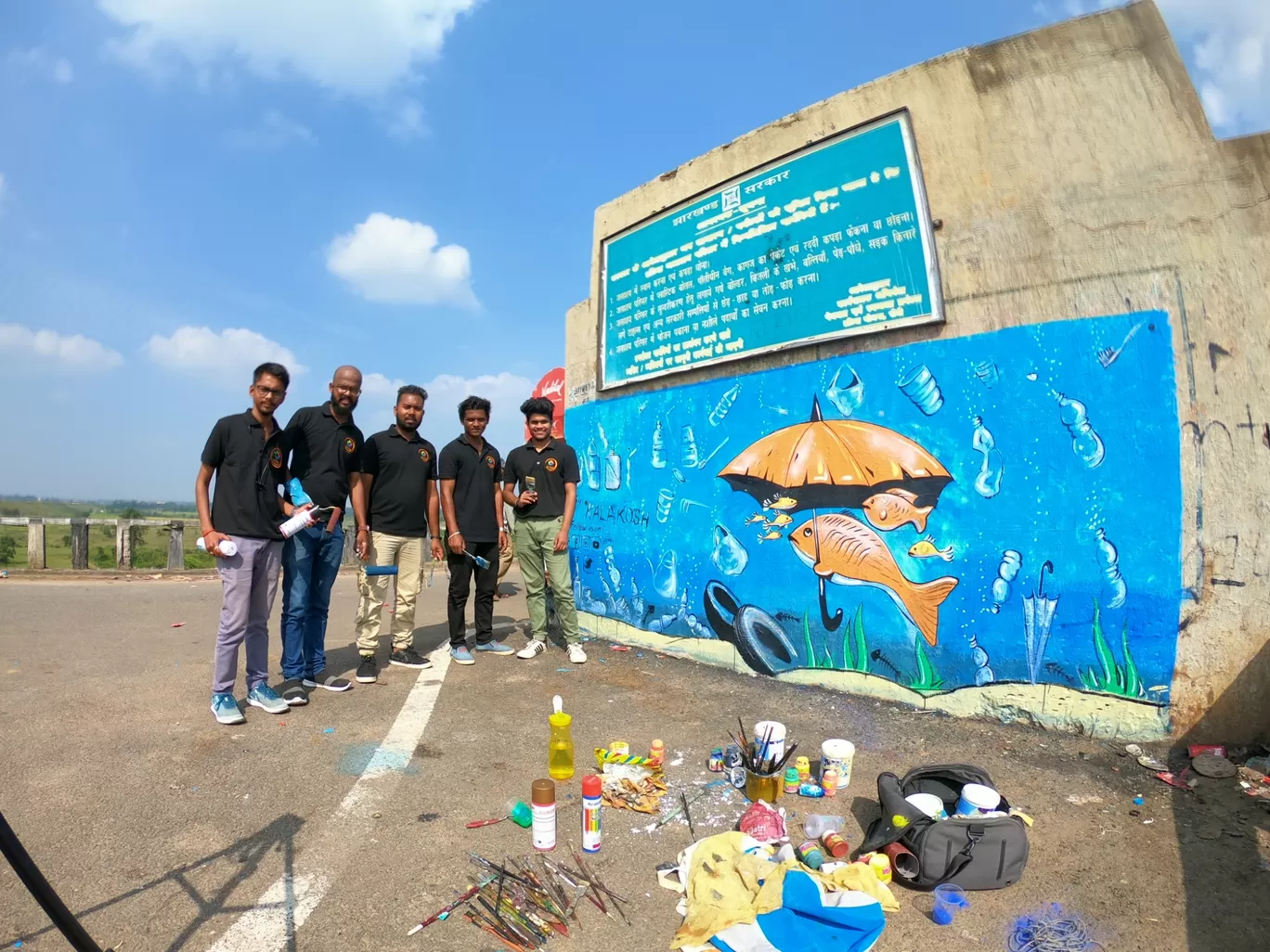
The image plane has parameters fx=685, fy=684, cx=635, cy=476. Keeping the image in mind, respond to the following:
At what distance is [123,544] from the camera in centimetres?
1288

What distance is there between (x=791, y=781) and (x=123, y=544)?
1394cm

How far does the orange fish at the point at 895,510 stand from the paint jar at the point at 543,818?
3.01 m

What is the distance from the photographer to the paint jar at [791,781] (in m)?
3.66

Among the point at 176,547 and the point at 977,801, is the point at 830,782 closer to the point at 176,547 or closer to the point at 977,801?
the point at 977,801

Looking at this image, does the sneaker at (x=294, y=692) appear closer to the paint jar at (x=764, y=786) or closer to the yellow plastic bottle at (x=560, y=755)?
the yellow plastic bottle at (x=560, y=755)

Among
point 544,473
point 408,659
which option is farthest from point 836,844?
point 544,473

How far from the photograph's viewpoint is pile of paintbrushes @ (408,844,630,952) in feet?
8.04

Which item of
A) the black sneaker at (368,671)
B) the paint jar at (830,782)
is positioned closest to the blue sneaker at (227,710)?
the black sneaker at (368,671)

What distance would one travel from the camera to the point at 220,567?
4.34m

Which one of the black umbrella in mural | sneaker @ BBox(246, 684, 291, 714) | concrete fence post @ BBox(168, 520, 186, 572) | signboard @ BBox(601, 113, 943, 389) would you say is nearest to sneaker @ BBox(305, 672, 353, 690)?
sneaker @ BBox(246, 684, 291, 714)

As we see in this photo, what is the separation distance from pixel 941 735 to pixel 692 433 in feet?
10.3

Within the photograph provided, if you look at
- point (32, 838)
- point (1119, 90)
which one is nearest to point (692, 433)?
Answer: point (1119, 90)

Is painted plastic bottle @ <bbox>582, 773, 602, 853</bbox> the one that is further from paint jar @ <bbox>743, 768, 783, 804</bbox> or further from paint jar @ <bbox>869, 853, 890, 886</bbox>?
paint jar @ <bbox>869, 853, 890, 886</bbox>

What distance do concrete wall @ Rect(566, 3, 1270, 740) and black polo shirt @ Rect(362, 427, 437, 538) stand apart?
3.93m
